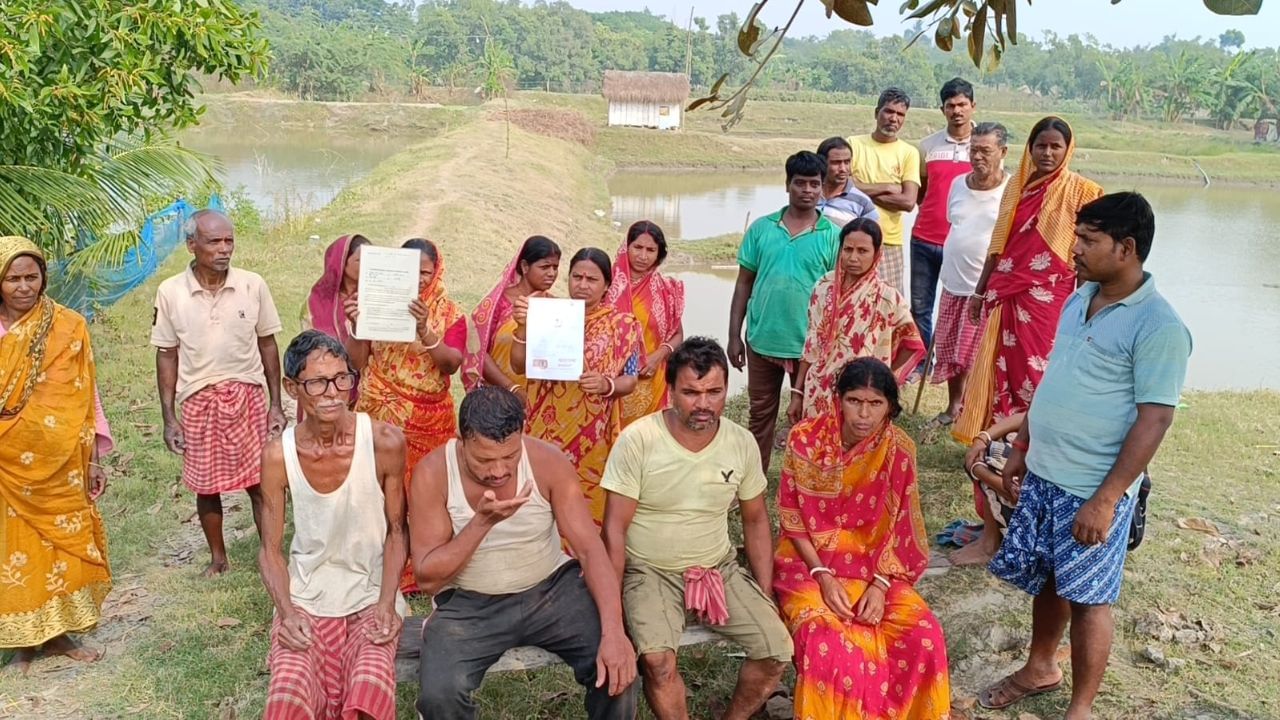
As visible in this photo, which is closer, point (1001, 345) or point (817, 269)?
point (1001, 345)

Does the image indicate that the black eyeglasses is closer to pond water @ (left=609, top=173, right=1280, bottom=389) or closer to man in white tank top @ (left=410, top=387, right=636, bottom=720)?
man in white tank top @ (left=410, top=387, right=636, bottom=720)

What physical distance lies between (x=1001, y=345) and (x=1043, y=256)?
448mm

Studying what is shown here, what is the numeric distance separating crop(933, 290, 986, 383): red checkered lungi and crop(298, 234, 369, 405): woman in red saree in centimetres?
334

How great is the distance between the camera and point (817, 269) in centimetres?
490

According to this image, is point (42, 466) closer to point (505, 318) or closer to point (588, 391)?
point (505, 318)

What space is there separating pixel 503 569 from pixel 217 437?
1828 mm

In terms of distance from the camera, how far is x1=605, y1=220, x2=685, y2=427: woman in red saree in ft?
15.4

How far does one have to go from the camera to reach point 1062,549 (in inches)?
124

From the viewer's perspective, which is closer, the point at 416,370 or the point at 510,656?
the point at 510,656

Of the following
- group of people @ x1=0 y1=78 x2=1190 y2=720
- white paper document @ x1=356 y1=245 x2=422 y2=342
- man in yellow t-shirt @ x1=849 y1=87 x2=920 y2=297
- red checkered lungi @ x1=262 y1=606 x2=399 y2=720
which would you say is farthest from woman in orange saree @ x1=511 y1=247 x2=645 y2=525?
man in yellow t-shirt @ x1=849 y1=87 x2=920 y2=297

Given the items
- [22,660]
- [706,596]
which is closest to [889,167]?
[706,596]

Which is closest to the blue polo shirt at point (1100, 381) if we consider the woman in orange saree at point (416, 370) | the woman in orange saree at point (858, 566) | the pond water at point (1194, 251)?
the woman in orange saree at point (858, 566)

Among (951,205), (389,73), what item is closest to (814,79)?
(389,73)

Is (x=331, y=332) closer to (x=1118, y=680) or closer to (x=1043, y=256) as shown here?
(x=1043, y=256)
